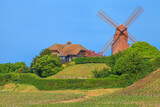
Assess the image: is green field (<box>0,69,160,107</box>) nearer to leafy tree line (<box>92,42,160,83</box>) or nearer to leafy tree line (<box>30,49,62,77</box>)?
leafy tree line (<box>92,42,160,83</box>)

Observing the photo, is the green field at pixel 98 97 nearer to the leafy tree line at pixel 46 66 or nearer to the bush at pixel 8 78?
the bush at pixel 8 78

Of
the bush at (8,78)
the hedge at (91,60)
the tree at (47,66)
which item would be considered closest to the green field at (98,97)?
the bush at (8,78)

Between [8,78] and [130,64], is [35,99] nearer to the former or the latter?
[130,64]

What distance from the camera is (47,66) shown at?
2504 inches

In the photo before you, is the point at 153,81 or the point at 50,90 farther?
the point at 50,90

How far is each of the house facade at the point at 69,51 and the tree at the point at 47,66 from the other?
17.4m

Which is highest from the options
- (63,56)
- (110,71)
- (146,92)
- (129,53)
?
(63,56)

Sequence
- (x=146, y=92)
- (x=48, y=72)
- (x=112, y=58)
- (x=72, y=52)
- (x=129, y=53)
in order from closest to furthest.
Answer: (x=146, y=92) → (x=129, y=53) → (x=112, y=58) → (x=48, y=72) → (x=72, y=52)

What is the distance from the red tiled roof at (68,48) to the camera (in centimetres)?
8488

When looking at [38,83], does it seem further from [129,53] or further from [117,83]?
[129,53]

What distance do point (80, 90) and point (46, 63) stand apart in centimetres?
2401

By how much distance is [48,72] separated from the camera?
2527 inches

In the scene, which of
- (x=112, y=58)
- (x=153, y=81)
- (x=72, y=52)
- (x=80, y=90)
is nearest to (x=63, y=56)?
(x=72, y=52)

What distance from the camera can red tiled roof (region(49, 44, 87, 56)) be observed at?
84.9 m
